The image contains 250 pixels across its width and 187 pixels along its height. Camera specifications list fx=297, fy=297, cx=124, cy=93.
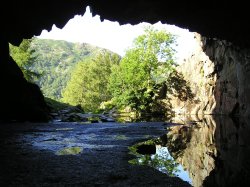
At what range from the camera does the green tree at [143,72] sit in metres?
50.0

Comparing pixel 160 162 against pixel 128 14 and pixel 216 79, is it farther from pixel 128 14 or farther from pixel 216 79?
pixel 216 79

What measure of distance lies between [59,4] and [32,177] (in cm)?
1356

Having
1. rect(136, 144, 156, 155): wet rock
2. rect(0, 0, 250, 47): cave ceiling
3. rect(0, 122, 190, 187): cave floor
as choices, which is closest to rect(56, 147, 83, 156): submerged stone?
rect(0, 122, 190, 187): cave floor

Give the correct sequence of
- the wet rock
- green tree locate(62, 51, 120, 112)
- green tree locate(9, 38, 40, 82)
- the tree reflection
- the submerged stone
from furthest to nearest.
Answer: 1. green tree locate(62, 51, 120, 112)
2. green tree locate(9, 38, 40, 82)
3. the wet rock
4. the submerged stone
5. the tree reflection

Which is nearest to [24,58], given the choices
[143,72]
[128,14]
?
[143,72]

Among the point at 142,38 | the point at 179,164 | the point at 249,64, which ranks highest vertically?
the point at 142,38

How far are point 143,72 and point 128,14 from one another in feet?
105

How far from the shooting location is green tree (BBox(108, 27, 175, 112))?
49969mm

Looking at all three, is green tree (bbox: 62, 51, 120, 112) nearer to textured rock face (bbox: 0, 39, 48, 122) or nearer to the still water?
textured rock face (bbox: 0, 39, 48, 122)

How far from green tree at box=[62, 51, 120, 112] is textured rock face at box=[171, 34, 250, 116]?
38278 mm

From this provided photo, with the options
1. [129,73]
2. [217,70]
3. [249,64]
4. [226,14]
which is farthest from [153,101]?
[226,14]

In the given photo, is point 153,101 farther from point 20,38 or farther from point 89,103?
point 89,103

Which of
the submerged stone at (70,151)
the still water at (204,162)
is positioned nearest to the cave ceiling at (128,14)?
the still water at (204,162)

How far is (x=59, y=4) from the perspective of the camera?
1808cm
